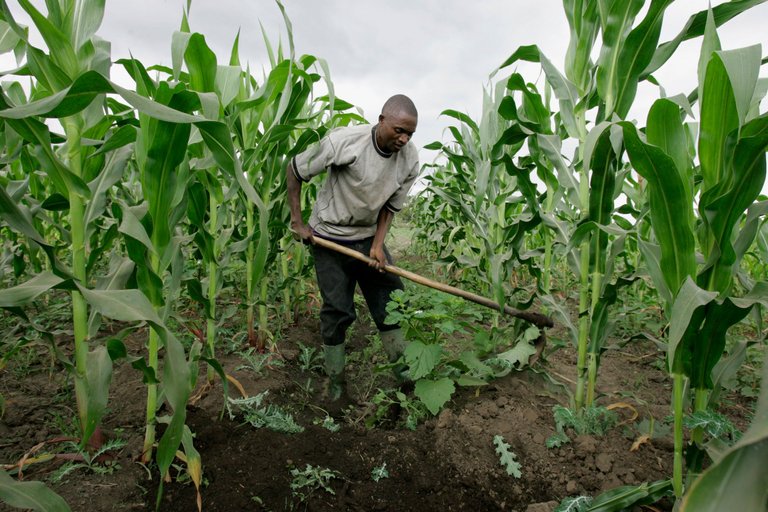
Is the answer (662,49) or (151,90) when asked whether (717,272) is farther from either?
(151,90)

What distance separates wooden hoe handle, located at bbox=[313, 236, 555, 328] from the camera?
2678 millimetres

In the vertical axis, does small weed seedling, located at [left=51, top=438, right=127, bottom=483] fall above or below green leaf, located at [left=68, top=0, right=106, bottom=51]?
below

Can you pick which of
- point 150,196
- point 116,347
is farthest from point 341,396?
point 150,196

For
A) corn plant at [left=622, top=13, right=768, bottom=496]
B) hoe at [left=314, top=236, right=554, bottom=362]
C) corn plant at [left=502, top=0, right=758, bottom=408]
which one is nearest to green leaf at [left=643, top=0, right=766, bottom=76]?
corn plant at [left=502, top=0, right=758, bottom=408]

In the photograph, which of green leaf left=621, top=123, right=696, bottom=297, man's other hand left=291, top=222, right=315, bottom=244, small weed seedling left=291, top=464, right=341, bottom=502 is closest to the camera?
green leaf left=621, top=123, right=696, bottom=297

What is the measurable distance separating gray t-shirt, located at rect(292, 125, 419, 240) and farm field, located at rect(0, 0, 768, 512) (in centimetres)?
5

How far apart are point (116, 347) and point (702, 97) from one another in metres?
2.08

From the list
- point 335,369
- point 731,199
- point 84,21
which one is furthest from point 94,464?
point 731,199

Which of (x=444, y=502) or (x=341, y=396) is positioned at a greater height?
(x=444, y=502)

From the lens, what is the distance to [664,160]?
1.23 meters

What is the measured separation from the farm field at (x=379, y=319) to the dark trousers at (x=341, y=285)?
0.57ft

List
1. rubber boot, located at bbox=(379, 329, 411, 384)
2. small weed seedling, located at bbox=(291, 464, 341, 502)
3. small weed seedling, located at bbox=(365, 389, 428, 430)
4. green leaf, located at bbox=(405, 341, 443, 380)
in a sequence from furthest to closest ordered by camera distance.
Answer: rubber boot, located at bbox=(379, 329, 411, 384)
small weed seedling, located at bbox=(365, 389, 428, 430)
green leaf, located at bbox=(405, 341, 443, 380)
small weed seedling, located at bbox=(291, 464, 341, 502)

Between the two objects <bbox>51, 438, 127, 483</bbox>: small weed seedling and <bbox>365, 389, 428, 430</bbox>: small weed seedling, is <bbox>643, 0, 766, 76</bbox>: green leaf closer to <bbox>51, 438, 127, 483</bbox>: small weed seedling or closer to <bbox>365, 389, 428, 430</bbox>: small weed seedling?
<bbox>365, 389, 428, 430</bbox>: small weed seedling

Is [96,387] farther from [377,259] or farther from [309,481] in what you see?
[377,259]
